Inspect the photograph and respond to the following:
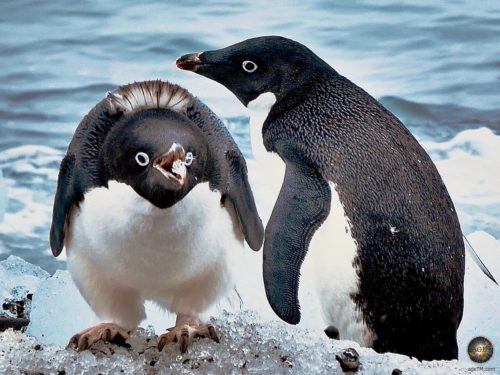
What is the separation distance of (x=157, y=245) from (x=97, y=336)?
0.55ft

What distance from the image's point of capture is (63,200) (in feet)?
4.71

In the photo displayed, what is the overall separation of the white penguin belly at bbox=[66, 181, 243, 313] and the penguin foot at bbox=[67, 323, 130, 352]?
0.19 feet

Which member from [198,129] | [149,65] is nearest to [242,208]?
[198,129]

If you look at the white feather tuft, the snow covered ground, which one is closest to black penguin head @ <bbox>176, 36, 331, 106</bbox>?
the snow covered ground

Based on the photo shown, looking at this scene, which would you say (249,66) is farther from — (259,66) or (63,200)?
(63,200)

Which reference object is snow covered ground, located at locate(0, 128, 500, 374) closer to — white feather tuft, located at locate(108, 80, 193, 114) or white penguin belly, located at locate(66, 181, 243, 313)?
white penguin belly, located at locate(66, 181, 243, 313)

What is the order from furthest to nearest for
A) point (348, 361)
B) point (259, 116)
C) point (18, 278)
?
point (18, 278), point (259, 116), point (348, 361)

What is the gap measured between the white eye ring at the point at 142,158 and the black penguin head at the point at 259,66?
459mm

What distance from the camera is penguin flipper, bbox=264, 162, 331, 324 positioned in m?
1.44

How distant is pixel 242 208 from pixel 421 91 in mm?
1519

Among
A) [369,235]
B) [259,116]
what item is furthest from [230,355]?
[259,116]

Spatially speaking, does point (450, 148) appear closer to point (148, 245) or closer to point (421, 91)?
point (421, 91)

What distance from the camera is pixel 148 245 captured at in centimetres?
134

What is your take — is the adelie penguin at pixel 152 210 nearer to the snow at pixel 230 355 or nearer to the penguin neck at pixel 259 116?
the snow at pixel 230 355
